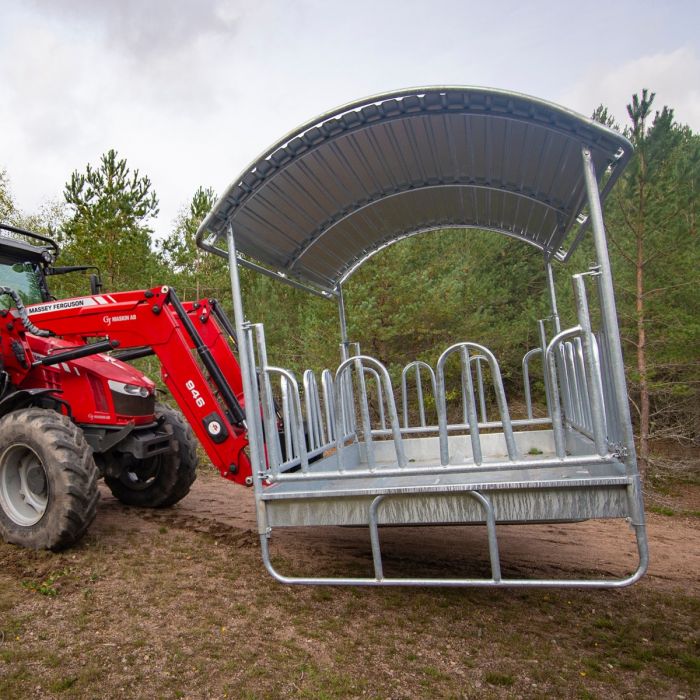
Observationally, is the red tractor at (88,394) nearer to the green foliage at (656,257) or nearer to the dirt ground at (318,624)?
the dirt ground at (318,624)

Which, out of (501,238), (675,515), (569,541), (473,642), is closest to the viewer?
(473,642)

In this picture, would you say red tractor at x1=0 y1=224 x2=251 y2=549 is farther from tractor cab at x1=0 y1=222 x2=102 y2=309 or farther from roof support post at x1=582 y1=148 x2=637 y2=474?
roof support post at x1=582 y1=148 x2=637 y2=474

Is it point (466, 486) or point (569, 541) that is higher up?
point (466, 486)

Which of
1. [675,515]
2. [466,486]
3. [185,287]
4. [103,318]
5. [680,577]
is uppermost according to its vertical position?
[185,287]

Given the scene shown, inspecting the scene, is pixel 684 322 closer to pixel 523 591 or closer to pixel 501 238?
pixel 501 238

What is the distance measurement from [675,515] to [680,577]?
6.17m

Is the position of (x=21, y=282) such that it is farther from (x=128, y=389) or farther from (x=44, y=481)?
(x=44, y=481)

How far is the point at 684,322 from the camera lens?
1318 cm

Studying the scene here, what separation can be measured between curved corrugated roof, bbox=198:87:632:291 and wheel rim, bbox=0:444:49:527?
2749 mm

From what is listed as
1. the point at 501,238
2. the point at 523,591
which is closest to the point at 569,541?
the point at 523,591

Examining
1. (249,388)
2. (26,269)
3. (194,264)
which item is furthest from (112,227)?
(249,388)

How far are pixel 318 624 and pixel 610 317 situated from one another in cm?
268

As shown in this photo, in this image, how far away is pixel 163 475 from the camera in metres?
6.79

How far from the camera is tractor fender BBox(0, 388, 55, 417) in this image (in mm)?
5531
